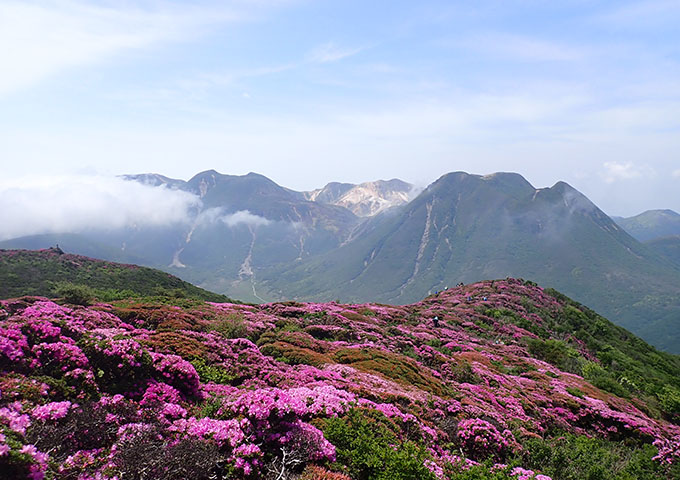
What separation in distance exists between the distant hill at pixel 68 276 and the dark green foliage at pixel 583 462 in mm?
35324

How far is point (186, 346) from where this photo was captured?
43.7 feet

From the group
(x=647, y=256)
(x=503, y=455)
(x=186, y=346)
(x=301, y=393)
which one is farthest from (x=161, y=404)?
(x=647, y=256)

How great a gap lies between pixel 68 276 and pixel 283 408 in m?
48.2

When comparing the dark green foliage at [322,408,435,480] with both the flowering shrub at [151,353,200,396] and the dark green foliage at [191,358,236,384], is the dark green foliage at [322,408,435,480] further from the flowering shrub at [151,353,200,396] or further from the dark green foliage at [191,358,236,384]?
the dark green foliage at [191,358,236,384]

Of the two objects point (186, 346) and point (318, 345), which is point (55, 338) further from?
point (318, 345)

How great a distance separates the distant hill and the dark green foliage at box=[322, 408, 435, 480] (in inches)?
1272

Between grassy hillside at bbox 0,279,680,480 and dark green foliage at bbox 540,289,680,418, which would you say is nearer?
grassy hillside at bbox 0,279,680,480

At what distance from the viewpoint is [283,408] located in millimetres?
8359

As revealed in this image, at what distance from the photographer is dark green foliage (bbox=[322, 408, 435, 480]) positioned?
691 centimetres

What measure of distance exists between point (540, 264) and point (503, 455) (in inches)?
7858

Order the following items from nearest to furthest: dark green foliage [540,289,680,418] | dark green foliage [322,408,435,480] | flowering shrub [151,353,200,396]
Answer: dark green foliage [322,408,435,480] → flowering shrub [151,353,200,396] → dark green foliage [540,289,680,418]

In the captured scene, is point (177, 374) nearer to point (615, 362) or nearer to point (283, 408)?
point (283, 408)

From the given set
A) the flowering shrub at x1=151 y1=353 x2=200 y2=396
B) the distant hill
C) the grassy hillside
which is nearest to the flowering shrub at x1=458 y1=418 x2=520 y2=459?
the grassy hillside

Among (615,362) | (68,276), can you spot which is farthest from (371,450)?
(68,276)
